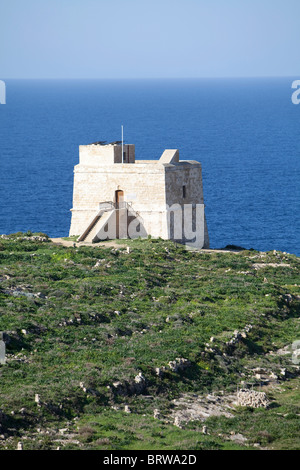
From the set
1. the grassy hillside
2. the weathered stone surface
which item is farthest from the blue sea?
the grassy hillside

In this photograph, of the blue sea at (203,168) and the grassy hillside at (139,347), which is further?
the blue sea at (203,168)

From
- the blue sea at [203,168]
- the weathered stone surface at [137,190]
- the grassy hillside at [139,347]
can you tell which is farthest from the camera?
the blue sea at [203,168]

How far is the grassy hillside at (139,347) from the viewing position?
22859 millimetres

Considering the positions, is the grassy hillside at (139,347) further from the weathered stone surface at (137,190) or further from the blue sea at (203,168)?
the blue sea at (203,168)

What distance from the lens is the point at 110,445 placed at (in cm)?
2155

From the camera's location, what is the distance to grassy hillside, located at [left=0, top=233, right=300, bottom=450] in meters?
22.9

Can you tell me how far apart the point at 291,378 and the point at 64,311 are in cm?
834

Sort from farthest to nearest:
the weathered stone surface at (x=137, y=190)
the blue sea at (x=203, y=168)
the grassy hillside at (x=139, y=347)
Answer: the blue sea at (x=203, y=168), the weathered stone surface at (x=137, y=190), the grassy hillside at (x=139, y=347)

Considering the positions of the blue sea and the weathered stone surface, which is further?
the blue sea

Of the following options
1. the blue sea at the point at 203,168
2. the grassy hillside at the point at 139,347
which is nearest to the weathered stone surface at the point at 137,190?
the grassy hillside at the point at 139,347

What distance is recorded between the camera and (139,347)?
94.7 feet

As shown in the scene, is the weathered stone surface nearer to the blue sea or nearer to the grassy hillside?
the grassy hillside

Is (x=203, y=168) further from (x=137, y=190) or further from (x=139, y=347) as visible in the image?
(x=139, y=347)

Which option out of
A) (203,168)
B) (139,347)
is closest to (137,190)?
(139,347)
